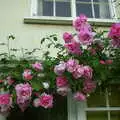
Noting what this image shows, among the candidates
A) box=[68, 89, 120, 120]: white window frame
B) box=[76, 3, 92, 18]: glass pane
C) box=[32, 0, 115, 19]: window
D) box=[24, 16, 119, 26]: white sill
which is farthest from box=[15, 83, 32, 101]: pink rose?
box=[76, 3, 92, 18]: glass pane

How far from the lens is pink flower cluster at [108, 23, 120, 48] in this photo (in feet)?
13.7

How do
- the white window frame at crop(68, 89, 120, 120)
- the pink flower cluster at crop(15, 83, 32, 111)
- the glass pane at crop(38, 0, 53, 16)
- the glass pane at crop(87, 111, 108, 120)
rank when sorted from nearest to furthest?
the pink flower cluster at crop(15, 83, 32, 111)
the white window frame at crop(68, 89, 120, 120)
the glass pane at crop(87, 111, 108, 120)
the glass pane at crop(38, 0, 53, 16)

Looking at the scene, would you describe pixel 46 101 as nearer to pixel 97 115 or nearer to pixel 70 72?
pixel 70 72

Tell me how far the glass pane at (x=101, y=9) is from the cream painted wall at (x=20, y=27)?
0.64 m

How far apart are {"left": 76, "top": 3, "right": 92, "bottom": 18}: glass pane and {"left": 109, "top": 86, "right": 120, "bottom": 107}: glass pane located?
135cm

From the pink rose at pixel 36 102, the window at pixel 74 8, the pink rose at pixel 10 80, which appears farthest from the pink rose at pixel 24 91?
the window at pixel 74 8

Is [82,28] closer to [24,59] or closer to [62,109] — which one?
[24,59]

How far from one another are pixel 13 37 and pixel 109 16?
168 cm

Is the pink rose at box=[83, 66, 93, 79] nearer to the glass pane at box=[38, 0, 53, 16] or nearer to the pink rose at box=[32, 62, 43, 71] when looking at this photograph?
the pink rose at box=[32, 62, 43, 71]

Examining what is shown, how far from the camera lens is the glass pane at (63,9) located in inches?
224

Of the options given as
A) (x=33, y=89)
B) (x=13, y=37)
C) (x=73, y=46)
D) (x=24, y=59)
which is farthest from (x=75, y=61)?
(x=13, y=37)

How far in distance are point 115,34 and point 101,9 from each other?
175cm

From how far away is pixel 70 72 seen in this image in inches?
159

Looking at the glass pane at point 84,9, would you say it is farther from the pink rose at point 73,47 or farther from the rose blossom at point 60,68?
the rose blossom at point 60,68
